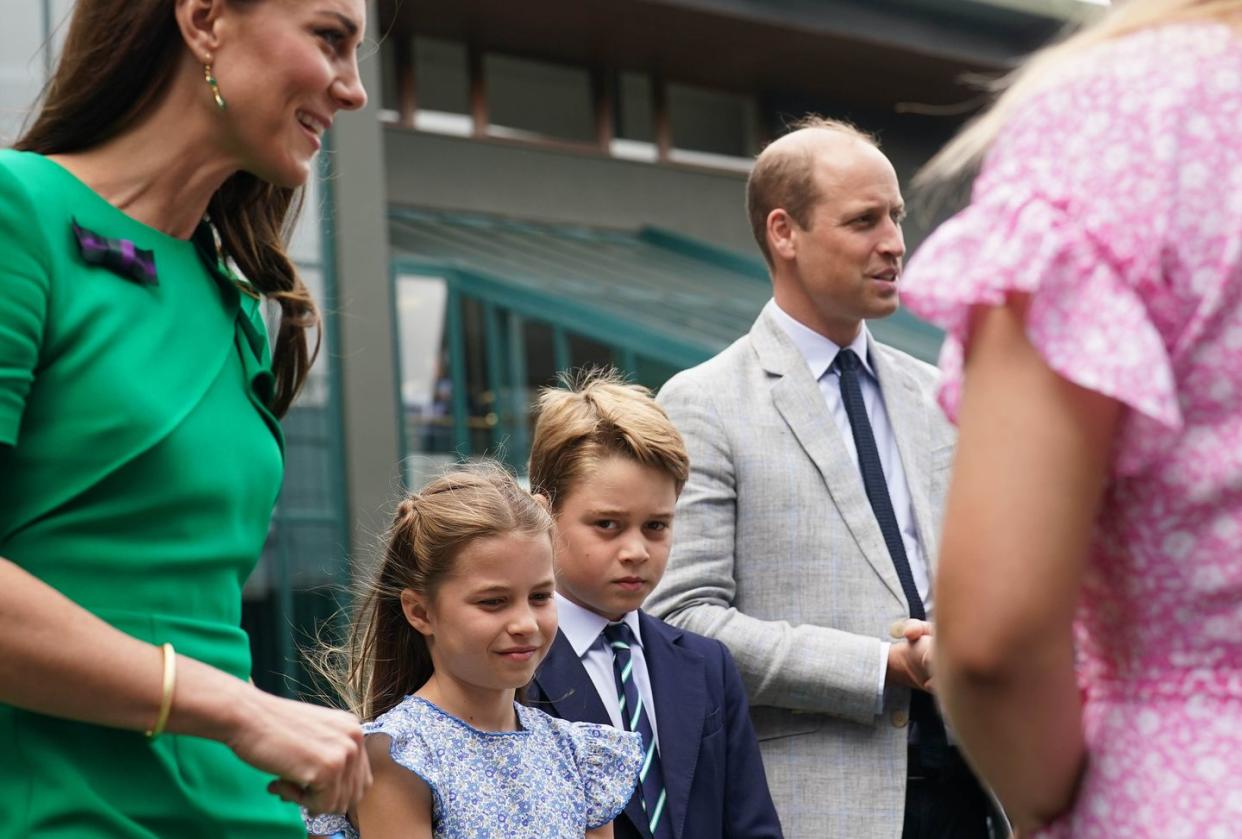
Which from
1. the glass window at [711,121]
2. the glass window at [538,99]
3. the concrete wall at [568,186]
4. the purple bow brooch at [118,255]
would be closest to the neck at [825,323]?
the purple bow brooch at [118,255]

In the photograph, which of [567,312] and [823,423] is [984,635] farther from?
[567,312]

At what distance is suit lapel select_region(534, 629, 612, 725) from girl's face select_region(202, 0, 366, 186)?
4.98 feet

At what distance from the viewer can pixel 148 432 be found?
6.05 feet

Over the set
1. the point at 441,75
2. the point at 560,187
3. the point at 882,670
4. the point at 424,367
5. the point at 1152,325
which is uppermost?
the point at 441,75

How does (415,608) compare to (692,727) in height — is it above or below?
above

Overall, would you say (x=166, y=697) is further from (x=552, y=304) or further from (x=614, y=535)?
(x=552, y=304)

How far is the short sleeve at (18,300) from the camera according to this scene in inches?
67.4

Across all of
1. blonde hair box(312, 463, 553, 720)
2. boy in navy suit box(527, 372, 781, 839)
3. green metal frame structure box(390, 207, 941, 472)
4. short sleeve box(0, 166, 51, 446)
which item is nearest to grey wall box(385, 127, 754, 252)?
green metal frame structure box(390, 207, 941, 472)

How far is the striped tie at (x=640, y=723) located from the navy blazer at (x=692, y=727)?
2cm

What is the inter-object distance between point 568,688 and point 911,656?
0.69m

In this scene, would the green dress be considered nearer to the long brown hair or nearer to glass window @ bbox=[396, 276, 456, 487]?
the long brown hair

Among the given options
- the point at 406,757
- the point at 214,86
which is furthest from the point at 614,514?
the point at 214,86

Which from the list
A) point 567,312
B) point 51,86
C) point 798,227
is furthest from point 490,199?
point 51,86

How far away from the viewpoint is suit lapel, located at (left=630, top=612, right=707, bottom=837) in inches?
129
